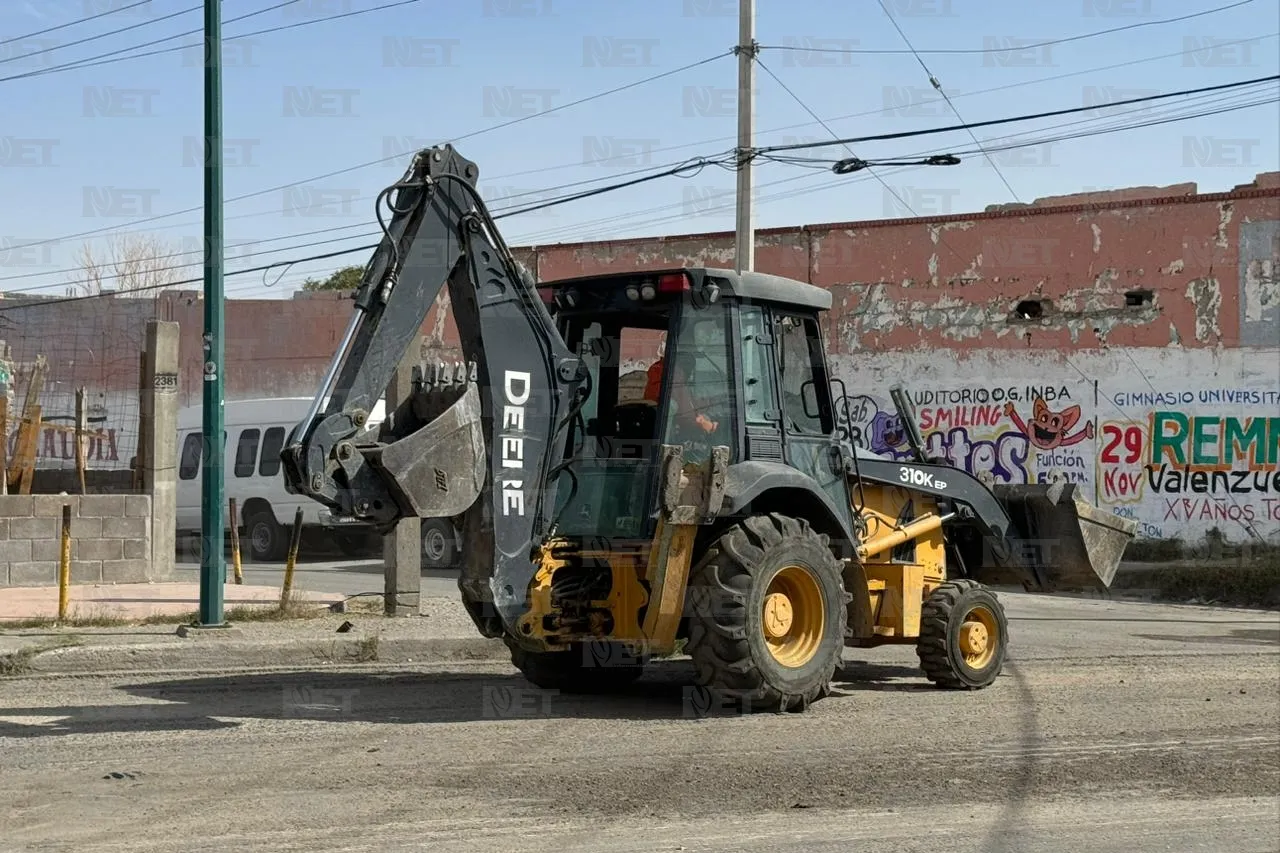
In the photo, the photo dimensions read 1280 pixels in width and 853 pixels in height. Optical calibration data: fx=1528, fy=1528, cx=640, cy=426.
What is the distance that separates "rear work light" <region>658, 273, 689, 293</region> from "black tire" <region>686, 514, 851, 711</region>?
4.91ft

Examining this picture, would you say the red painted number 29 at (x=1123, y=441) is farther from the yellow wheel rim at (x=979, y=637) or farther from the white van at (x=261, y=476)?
the yellow wheel rim at (x=979, y=637)

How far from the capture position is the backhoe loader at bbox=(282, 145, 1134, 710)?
27.8ft

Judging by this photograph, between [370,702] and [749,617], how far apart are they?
2558 mm

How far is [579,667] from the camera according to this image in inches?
409

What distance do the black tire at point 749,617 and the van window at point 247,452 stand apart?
60.6 ft

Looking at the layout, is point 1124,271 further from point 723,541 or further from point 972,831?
point 972,831

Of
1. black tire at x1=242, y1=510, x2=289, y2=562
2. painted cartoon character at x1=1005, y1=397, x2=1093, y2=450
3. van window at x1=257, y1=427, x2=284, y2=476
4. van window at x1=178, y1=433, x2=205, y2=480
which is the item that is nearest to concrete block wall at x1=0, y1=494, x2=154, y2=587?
van window at x1=257, y1=427, x2=284, y2=476

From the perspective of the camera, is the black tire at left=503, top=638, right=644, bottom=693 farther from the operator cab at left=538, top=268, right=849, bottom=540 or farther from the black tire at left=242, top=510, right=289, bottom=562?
the black tire at left=242, top=510, right=289, bottom=562

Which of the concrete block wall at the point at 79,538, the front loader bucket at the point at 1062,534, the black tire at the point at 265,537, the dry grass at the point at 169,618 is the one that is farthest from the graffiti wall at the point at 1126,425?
the dry grass at the point at 169,618

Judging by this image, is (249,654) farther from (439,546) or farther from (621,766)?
(439,546)

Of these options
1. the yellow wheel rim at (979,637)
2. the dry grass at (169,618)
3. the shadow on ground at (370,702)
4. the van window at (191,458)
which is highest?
the van window at (191,458)

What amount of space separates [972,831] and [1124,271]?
21.0 meters

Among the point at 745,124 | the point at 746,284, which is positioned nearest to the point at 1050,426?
the point at 745,124

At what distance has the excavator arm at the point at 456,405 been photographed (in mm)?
8164
